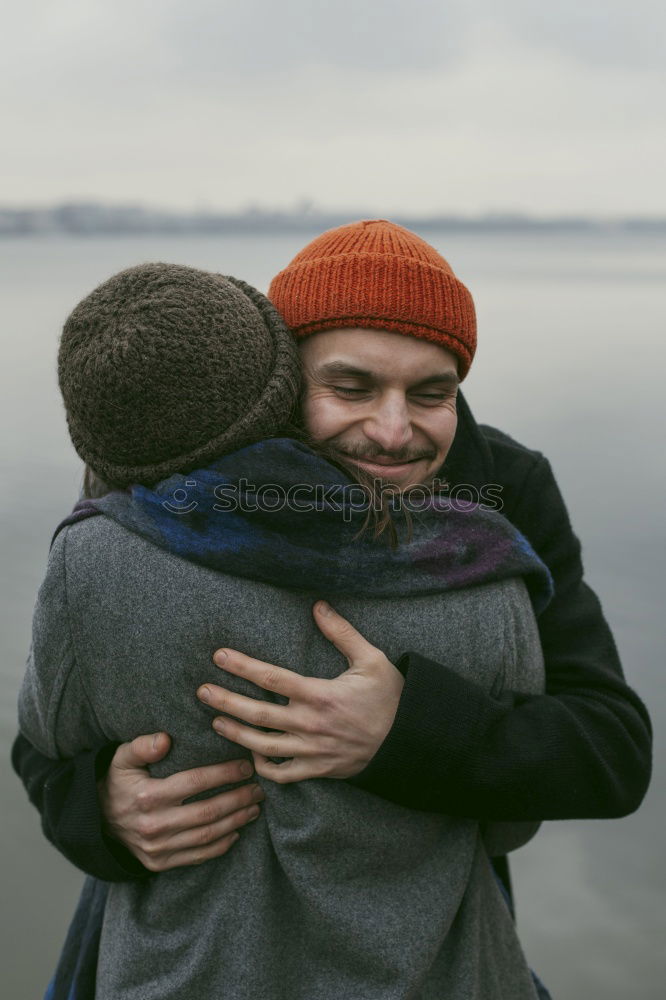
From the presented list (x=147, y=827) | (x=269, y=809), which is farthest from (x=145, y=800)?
(x=269, y=809)

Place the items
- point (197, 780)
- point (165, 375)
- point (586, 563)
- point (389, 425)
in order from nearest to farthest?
1. point (165, 375)
2. point (197, 780)
3. point (389, 425)
4. point (586, 563)

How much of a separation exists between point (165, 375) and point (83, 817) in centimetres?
64

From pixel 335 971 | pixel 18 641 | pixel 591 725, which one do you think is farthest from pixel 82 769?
pixel 18 641

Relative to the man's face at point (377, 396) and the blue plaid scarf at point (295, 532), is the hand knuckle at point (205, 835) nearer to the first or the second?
the blue plaid scarf at point (295, 532)

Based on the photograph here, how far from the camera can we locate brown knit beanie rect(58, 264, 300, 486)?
1.10 metres

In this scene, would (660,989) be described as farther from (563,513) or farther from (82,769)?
(82,769)

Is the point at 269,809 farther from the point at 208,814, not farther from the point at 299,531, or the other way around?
→ the point at 299,531

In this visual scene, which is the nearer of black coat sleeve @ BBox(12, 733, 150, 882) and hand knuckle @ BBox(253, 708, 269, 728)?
hand knuckle @ BBox(253, 708, 269, 728)

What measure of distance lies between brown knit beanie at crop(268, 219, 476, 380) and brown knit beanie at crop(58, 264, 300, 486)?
0.56 ft

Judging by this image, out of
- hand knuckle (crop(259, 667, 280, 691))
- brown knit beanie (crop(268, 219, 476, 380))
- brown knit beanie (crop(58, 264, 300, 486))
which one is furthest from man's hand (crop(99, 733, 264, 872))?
brown knit beanie (crop(268, 219, 476, 380))

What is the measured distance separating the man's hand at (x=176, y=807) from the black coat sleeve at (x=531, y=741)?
0.17 metres

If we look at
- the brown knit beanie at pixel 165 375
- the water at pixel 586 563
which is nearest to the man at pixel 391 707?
the brown knit beanie at pixel 165 375

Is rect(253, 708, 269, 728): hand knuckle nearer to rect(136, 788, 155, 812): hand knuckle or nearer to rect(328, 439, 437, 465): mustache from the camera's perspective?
rect(136, 788, 155, 812): hand knuckle

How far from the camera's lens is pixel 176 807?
4.00 feet
